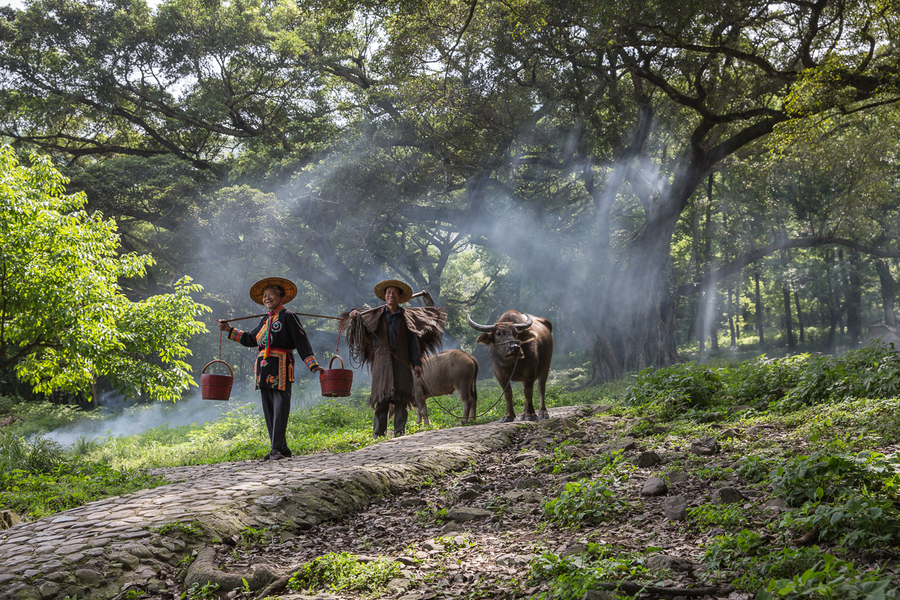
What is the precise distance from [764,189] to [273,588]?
2532 centimetres

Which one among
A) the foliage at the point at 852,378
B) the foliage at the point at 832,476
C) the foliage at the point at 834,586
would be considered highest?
the foliage at the point at 852,378

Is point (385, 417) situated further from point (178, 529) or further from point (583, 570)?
point (583, 570)

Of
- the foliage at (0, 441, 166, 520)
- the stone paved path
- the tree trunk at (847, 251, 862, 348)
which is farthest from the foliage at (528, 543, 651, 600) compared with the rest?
the tree trunk at (847, 251, 862, 348)

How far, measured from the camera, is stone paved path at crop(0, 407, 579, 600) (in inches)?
144

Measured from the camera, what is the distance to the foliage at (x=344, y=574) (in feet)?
11.3

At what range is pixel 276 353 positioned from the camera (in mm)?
7762

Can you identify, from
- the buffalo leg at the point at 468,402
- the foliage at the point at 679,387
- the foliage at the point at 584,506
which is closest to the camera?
the foliage at the point at 584,506

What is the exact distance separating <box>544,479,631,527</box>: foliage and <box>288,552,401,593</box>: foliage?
1.30m

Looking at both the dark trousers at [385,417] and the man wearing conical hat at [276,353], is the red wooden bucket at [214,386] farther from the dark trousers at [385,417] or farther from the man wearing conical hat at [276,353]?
the dark trousers at [385,417]

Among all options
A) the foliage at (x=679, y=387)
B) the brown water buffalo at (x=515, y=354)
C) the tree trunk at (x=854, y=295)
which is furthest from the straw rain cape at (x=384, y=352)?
the tree trunk at (x=854, y=295)

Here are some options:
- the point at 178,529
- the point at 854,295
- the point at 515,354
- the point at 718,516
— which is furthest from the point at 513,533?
the point at 854,295

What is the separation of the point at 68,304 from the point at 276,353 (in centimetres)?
411

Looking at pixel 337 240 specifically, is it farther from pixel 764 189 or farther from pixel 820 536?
pixel 820 536

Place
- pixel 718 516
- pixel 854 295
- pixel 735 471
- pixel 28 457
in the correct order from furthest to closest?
pixel 854 295 → pixel 28 457 → pixel 735 471 → pixel 718 516
